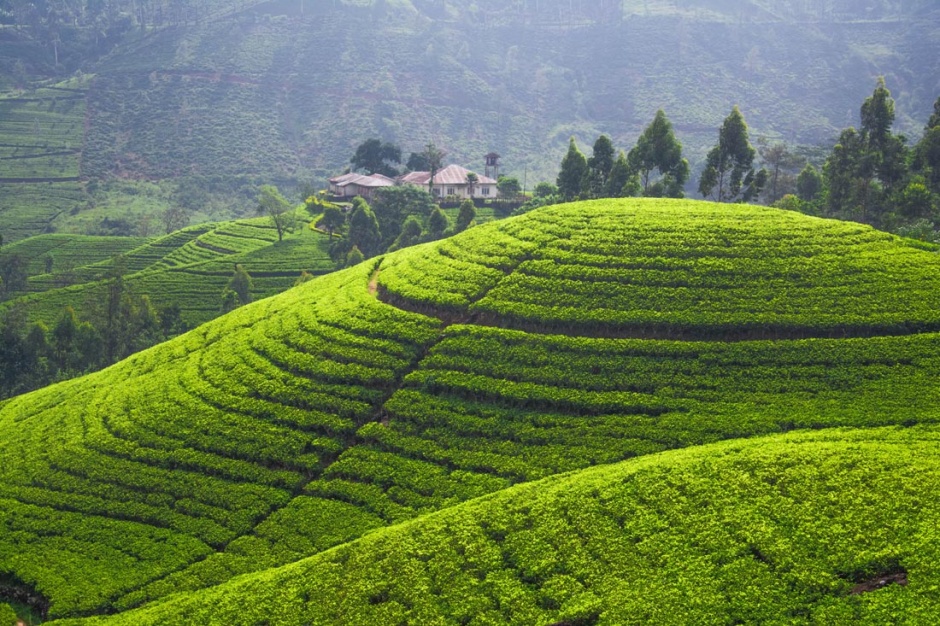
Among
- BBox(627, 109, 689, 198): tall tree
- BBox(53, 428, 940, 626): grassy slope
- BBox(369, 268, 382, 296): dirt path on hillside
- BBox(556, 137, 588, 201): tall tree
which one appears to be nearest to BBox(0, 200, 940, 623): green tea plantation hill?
BBox(53, 428, 940, 626): grassy slope

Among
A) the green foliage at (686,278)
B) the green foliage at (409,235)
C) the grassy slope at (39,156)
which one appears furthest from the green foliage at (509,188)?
the grassy slope at (39,156)

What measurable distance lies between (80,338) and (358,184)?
47.5 m

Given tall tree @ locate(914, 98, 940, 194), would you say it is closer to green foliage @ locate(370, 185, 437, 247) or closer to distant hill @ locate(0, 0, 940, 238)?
green foliage @ locate(370, 185, 437, 247)

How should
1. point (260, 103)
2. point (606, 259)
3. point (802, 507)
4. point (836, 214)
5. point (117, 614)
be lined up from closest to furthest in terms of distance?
1. point (802, 507)
2. point (117, 614)
3. point (606, 259)
4. point (836, 214)
5. point (260, 103)

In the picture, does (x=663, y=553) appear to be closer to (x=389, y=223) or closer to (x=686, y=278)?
(x=686, y=278)

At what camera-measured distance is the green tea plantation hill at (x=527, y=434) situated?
25.5m

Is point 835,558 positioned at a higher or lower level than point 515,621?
higher

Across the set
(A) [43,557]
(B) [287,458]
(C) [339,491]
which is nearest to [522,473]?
(C) [339,491]

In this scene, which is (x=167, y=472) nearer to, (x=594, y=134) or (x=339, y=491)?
(x=339, y=491)

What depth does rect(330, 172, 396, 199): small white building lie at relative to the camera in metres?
105

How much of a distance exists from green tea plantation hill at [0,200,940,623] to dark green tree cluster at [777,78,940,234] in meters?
14.6

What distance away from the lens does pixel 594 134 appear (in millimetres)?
187000

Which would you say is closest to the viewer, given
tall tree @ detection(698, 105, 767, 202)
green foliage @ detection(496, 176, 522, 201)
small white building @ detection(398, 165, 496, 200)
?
tall tree @ detection(698, 105, 767, 202)

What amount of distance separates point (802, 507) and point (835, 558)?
2.45m
